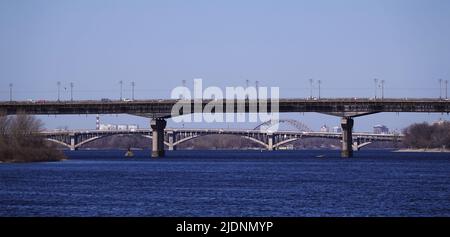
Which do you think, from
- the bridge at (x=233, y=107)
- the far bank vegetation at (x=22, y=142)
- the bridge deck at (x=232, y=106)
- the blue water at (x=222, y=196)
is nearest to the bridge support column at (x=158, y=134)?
the bridge at (x=233, y=107)

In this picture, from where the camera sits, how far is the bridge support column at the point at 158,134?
17025 centimetres

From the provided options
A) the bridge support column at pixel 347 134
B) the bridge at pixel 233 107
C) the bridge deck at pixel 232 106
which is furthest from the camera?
the bridge support column at pixel 347 134

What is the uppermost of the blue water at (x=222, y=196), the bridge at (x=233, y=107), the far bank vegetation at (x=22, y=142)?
the bridge at (x=233, y=107)

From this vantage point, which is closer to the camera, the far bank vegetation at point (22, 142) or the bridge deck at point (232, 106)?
the far bank vegetation at point (22, 142)

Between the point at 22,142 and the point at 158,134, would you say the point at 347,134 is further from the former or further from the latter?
the point at 22,142

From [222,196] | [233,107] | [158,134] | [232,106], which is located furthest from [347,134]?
[222,196]

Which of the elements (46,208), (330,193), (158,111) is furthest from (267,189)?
(158,111)

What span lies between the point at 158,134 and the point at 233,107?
17.6 m

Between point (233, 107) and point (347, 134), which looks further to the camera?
point (347, 134)

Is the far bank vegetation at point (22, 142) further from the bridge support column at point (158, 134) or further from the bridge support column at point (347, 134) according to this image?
the bridge support column at point (347, 134)

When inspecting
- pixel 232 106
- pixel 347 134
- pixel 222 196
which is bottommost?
pixel 222 196

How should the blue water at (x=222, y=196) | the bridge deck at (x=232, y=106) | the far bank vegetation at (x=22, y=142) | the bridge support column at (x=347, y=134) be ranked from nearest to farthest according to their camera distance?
the blue water at (x=222, y=196) → the far bank vegetation at (x=22, y=142) → the bridge deck at (x=232, y=106) → the bridge support column at (x=347, y=134)

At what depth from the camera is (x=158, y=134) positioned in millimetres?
173250
